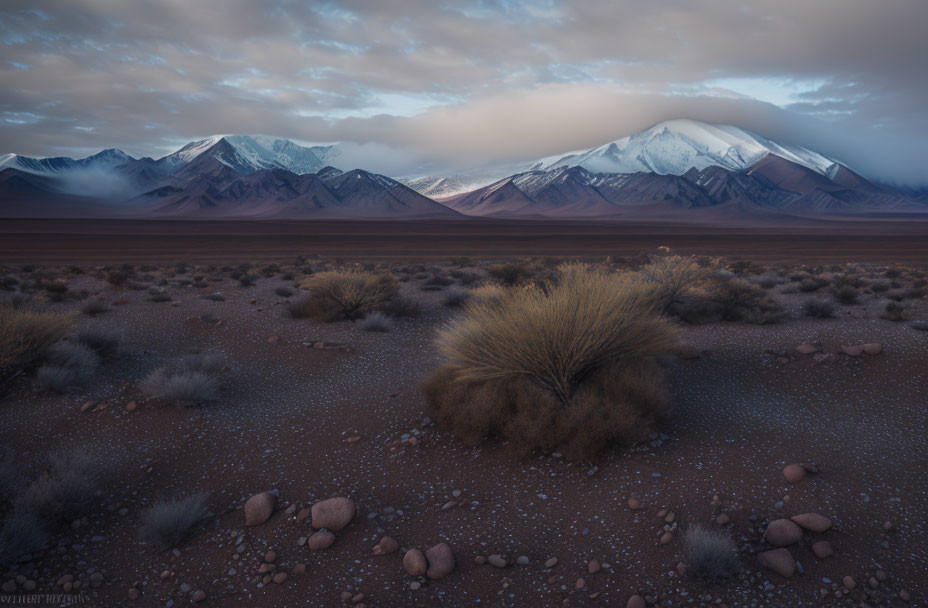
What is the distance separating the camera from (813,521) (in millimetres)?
4270

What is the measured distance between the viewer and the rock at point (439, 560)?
420 cm

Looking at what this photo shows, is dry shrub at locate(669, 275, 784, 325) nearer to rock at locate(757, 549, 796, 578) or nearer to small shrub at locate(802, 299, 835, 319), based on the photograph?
small shrub at locate(802, 299, 835, 319)

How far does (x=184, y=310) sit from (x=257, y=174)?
15385 cm

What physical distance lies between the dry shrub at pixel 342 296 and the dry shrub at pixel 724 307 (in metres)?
7.44

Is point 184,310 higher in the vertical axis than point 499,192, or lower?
lower

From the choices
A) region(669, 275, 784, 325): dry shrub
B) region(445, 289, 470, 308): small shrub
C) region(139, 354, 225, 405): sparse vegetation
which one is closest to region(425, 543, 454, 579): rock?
region(139, 354, 225, 405): sparse vegetation

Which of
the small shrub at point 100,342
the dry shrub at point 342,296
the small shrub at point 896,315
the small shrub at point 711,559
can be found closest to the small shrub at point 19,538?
the small shrub at point 100,342

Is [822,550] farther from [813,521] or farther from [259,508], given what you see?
[259,508]

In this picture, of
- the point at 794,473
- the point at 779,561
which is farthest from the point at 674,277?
the point at 779,561

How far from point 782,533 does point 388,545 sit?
11.1 ft

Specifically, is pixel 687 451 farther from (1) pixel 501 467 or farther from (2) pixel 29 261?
(2) pixel 29 261

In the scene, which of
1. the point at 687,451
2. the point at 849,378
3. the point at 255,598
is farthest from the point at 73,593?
the point at 849,378

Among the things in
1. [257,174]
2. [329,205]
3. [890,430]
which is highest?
[257,174]

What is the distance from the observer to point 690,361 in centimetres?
Answer: 862
